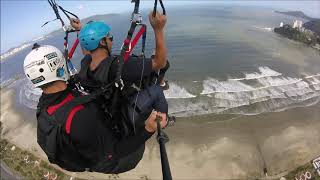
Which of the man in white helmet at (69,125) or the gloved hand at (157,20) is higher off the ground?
the gloved hand at (157,20)

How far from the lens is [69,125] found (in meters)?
3.18

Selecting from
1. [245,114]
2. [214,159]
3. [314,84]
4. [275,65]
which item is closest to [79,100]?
[214,159]

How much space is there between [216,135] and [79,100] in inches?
762

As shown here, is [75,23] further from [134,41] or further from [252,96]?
[252,96]

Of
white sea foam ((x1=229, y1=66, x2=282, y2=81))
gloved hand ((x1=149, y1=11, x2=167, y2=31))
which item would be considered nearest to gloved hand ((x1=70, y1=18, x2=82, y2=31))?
gloved hand ((x1=149, y1=11, x2=167, y2=31))

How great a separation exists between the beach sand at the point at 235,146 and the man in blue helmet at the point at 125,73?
1538cm

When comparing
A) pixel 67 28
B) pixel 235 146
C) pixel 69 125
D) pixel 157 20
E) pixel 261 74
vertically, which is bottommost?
pixel 235 146

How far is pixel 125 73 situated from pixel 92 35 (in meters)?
0.63

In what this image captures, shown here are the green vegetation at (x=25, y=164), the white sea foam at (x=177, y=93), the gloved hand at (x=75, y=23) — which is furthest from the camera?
the white sea foam at (x=177, y=93)

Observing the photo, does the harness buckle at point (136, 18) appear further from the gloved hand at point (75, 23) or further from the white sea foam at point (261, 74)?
the white sea foam at point (261, 74)

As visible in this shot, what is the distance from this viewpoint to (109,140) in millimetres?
3615

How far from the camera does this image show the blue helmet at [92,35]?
12.4ft

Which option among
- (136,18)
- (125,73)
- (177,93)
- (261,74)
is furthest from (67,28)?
(261,74)

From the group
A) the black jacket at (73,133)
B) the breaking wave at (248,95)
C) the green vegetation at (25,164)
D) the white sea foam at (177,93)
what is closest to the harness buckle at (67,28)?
the black jacket at (73,133)
